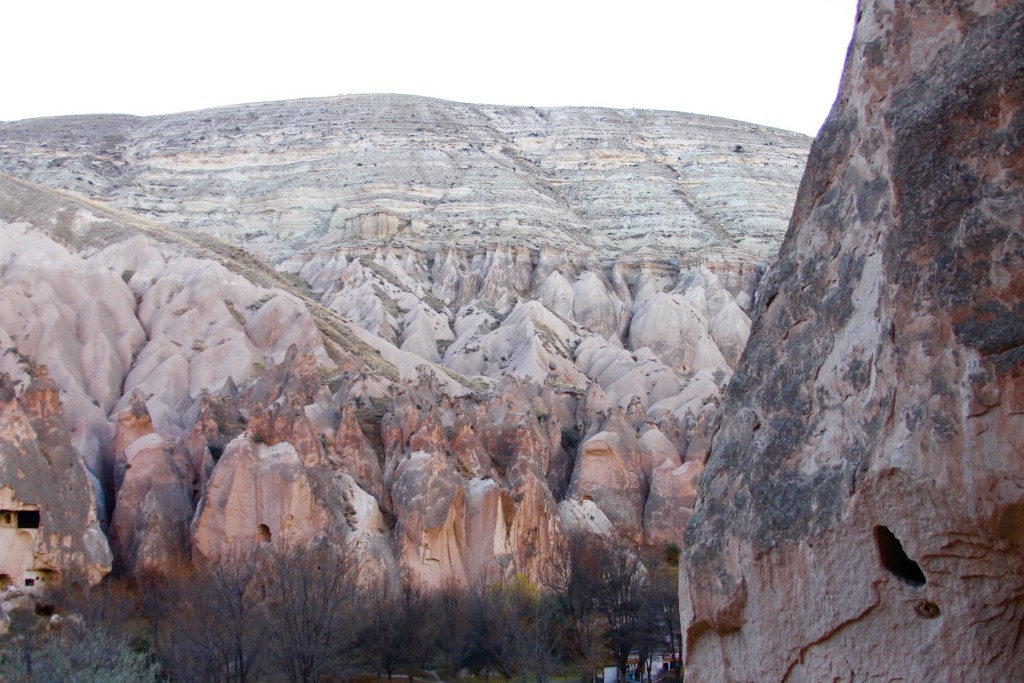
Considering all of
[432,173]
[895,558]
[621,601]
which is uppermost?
[432,173]

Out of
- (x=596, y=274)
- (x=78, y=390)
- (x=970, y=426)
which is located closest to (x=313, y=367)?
(x=78, y=390)

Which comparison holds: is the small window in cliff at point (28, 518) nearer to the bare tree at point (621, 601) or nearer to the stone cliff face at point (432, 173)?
the bare tree at point (621, 601)

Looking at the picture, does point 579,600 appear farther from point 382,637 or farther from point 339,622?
point 339,622

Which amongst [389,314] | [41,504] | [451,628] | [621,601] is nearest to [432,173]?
[389,314]

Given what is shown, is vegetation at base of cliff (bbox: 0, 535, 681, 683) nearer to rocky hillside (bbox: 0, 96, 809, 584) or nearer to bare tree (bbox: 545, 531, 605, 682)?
bare tree (bbox: 545, 531, 605, 682)

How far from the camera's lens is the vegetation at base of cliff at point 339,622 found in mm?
23422

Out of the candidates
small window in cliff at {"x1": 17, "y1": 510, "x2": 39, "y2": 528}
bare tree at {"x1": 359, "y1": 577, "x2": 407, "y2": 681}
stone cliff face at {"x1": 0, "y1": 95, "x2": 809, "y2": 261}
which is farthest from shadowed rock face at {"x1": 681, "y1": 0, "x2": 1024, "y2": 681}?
stone cliff face at {"x1": 0, "y1": 95, "x2": 809, "y2": 261}

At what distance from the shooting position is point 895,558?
27.6 ft

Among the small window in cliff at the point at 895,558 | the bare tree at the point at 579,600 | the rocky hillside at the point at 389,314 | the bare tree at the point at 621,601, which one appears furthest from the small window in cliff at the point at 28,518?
the small window in cliff at the point at 895,558

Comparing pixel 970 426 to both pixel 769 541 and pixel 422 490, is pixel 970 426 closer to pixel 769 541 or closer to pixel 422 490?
pixel 769 541

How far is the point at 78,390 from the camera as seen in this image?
42719mm

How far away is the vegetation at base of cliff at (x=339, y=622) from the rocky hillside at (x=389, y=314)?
1.95m

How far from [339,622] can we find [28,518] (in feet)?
27.8

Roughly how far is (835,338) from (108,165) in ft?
405
